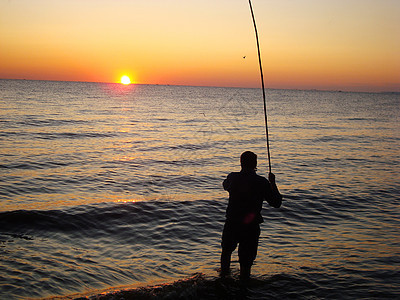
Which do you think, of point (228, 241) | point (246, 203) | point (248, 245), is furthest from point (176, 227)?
point (246, 203)

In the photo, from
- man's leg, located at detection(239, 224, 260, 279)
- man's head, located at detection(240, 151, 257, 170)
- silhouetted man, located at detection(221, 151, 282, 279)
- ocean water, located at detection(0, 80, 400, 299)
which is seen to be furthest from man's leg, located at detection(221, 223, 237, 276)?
man's head, located at detection(240, 151, 257, 170)

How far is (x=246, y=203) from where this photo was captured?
5.47 meters

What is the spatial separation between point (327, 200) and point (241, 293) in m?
7.09

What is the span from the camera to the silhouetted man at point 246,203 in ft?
17.6

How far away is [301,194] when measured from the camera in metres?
12.8

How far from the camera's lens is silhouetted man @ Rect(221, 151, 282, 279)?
5367 millimetres

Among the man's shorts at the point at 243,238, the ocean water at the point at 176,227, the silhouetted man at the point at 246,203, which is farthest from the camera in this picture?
the ocean water at the point at 176,227

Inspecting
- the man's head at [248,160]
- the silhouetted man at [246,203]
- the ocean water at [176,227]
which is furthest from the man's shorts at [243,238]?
the man's head at [248,160]

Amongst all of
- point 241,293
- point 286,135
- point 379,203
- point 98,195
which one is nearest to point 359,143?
point 286,135

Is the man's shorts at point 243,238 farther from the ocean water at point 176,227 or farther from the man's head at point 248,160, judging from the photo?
the man's head at point 248,160

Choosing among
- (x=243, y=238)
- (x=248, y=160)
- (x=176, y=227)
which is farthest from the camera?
(x=176, y=227)

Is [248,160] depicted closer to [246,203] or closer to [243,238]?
[246,203]

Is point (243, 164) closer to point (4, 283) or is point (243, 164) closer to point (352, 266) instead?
point (352, 266)

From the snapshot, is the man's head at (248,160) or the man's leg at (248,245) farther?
the man's leg at (248,245)
